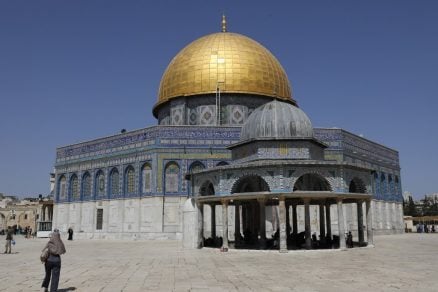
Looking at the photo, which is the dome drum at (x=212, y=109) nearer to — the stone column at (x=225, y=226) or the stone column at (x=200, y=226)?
the stone column at (x=200, y=226)

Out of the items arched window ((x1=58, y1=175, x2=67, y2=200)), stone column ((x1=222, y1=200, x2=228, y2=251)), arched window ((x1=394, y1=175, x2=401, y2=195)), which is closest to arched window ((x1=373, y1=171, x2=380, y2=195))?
arched window ((x1=394, y1=175, x2=401, y2=195))

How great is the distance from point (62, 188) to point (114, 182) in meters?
6.44

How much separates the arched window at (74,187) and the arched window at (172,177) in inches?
363

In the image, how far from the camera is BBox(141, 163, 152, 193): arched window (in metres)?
31.1

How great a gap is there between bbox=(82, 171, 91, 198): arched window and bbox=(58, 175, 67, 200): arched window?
90.8 inches

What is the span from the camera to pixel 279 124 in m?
20.7

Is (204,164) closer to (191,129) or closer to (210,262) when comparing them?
(191,129)

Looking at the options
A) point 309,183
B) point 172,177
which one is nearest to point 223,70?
point 172,177

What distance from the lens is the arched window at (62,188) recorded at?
121ft

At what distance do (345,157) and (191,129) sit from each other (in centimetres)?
1111

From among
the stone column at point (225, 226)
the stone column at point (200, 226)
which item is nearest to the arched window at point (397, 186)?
the stone column at point (200, 226)

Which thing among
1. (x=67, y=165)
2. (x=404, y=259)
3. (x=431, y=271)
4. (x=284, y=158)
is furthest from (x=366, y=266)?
(x=67, y=165)

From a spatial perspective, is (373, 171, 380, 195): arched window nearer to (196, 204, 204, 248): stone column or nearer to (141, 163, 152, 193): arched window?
(141, 163, 152, 193): arched window

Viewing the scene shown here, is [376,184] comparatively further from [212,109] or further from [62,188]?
[62,188]
